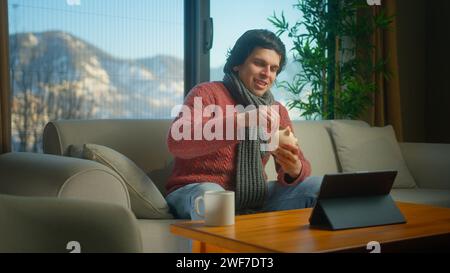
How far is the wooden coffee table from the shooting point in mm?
1372

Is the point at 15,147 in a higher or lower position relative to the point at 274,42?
lower

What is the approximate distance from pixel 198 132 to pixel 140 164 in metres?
0.47

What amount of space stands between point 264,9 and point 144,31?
0.92m

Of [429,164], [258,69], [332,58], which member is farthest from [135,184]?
[332,58]

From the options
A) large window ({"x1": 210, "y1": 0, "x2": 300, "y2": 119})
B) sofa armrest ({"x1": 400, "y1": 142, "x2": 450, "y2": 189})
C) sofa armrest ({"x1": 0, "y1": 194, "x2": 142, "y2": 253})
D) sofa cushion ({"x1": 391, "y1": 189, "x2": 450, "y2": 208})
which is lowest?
sofa cushion ({"x1": 391, "y1": 189, "x2": 450, "y2": 208})

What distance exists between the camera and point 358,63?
12.6 ft

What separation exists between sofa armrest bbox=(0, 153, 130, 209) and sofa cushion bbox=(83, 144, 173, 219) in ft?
0.44

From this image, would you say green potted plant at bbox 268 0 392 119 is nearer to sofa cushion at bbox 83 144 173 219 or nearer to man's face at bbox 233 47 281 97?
man's face at bbox 233 47 281 97

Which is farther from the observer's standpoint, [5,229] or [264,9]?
[264,9]

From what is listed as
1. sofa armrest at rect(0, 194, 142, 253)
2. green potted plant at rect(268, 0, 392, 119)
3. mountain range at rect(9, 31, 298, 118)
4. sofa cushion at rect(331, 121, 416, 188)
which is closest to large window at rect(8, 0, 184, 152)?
mountain range at rect(9, 31, 298, 118)

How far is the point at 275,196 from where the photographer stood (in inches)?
89.9
